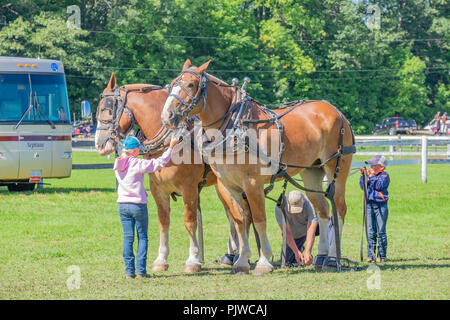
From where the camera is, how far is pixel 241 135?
9.21 meters

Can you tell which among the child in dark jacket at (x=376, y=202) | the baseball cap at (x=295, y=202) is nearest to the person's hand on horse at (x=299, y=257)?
the baseball cap at (x=295, y=202)

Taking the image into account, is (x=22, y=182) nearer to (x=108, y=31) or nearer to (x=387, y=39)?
(x=108, y=31)

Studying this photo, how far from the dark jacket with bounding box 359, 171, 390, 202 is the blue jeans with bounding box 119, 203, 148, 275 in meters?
4.01

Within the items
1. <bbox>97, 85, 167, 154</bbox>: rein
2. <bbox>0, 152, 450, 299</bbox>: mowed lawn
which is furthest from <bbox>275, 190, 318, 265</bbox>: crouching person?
<bbox>97, 85, 167, 154</bbox>: rein

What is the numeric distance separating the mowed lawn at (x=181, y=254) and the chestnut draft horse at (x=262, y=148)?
0.63m

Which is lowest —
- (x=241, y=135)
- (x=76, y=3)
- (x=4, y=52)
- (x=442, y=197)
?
(x=442, y=197)

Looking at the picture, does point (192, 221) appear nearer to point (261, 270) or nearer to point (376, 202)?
point (261, 270)

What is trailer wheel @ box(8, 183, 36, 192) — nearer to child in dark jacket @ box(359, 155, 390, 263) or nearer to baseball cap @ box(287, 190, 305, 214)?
baseball cap @ box(287, 190, 305, 214)

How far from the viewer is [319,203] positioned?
1062cm

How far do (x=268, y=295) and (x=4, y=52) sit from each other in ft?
160

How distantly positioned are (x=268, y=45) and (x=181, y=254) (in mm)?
55207

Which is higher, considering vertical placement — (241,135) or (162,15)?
(162,15)

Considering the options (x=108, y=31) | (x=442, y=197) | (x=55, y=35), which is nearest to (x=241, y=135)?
(x=442, y=197)
